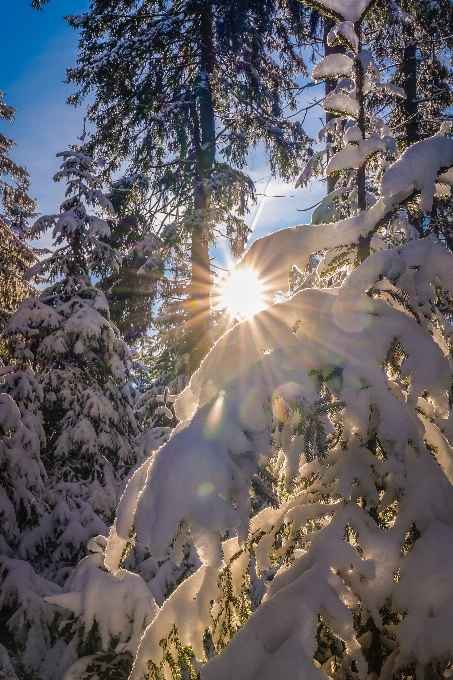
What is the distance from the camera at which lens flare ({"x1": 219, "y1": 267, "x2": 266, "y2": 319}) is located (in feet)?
6.45

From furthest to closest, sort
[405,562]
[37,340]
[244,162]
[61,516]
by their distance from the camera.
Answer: [244,162] → [37,340] → [61,516] → [405,562]

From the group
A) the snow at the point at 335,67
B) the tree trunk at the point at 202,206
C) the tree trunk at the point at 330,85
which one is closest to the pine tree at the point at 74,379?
the tree trunk at the point at 202,206

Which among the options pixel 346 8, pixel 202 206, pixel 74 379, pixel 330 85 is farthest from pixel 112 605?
pixel 202 206

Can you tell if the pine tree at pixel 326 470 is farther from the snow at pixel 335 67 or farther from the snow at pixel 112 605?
the snow at pixel 112 605

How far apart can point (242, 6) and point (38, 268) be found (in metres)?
6.68

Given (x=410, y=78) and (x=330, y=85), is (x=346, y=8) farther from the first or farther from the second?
(x=410, y=78)

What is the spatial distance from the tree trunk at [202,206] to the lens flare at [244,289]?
740 cm

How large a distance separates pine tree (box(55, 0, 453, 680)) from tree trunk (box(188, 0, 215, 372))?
7.87m

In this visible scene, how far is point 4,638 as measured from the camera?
19.1 feet

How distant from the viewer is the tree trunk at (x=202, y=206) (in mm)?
9945

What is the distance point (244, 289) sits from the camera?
2.27 m

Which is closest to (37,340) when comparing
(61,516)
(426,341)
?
(61,516)

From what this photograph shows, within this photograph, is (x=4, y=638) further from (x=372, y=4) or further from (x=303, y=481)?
(x=372, y=4)

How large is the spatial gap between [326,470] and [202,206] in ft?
30.9
